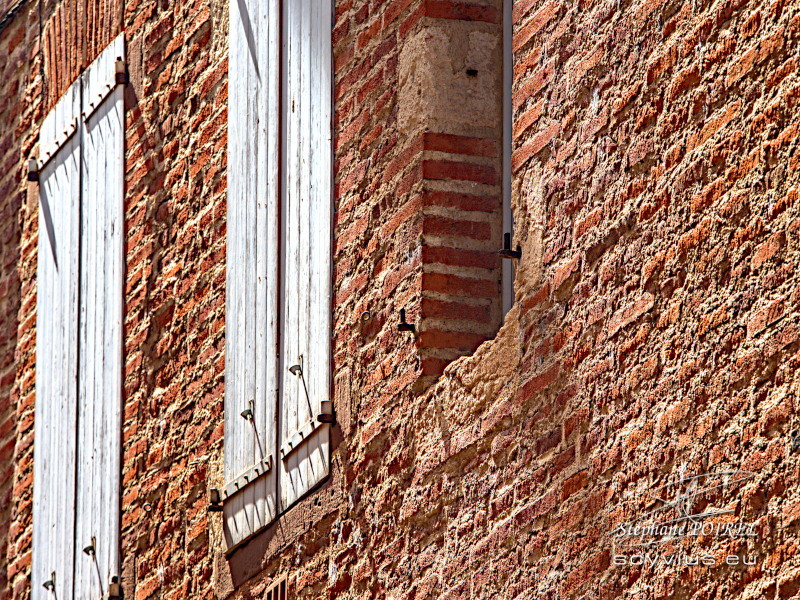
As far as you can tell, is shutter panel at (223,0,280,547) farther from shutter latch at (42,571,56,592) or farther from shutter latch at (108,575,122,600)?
shutter latch at (42,571,56,592)

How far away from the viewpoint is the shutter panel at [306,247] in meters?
7.07

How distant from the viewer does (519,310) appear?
5914 millimetres

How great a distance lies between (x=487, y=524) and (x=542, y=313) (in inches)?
25.4

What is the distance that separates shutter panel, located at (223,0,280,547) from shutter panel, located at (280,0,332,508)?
88mm

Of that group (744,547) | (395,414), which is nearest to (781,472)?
(744,547)

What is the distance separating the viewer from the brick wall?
16.1 feet

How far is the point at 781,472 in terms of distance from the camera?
4668 millimetres

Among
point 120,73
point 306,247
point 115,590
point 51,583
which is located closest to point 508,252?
point 306,247

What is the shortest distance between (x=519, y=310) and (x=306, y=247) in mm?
1581

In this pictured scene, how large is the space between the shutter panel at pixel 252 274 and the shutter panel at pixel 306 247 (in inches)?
3.4

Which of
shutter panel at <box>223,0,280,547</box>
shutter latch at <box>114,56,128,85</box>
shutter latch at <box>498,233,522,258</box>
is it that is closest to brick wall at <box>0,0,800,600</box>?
shutter latch at <box>498,233,522,258</box>
